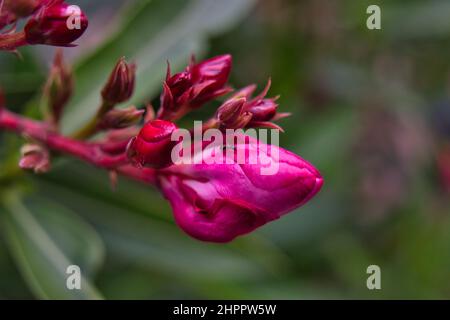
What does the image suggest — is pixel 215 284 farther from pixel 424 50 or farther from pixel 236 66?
pixel 424 50

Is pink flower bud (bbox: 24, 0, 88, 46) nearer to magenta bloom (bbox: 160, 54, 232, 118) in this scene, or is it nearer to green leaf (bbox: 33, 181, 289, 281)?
magenta bloom (bbox: 160, 54, 232, 118)

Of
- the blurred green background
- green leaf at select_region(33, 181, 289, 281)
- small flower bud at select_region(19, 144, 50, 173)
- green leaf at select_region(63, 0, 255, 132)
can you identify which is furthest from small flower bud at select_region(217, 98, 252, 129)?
green leaf at select_region(33, 181, 289, 281)

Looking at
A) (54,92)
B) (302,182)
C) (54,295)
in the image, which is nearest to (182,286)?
(54,295)

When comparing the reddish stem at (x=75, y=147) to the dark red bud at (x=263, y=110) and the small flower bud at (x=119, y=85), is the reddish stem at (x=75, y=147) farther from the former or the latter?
the dark red bud at (x=263, y=110)

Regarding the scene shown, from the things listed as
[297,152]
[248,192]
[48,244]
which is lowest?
[248,192]

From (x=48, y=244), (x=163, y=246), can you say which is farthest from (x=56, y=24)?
(x=163, y=246)

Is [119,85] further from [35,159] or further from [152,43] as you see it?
[152,43]

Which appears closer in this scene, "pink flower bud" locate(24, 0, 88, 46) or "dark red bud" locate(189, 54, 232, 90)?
"pink flower bud" locate(24, 0, 88, 46)
